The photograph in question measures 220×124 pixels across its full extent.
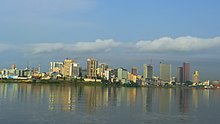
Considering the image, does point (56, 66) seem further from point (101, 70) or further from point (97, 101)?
point (97, 101)

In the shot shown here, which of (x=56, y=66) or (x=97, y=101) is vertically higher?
(x=56, y=66)

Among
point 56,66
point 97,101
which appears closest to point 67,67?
point 56,66

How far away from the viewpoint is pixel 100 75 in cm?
15038

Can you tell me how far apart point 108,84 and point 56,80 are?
19606mm

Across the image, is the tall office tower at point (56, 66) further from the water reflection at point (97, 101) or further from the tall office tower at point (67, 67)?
the water reflection at point (97, 101)

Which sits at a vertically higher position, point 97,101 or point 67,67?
point 67,67

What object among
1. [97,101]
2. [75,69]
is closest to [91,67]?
[75,69]

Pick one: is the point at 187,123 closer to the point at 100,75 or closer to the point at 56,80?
the point at 56,80

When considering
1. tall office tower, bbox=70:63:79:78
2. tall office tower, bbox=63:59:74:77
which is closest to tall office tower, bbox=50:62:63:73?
tall office tower, bbox=63:59:74:77

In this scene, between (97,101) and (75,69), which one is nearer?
(97,101)

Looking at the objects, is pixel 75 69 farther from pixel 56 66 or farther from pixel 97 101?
pixel 97 101

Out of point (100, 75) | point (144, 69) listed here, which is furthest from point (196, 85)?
point (100, 75)

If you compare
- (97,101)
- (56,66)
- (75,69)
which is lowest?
(97,101)

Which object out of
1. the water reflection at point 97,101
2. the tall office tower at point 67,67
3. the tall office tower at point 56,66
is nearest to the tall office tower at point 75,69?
the tall office tower at point 67,67
